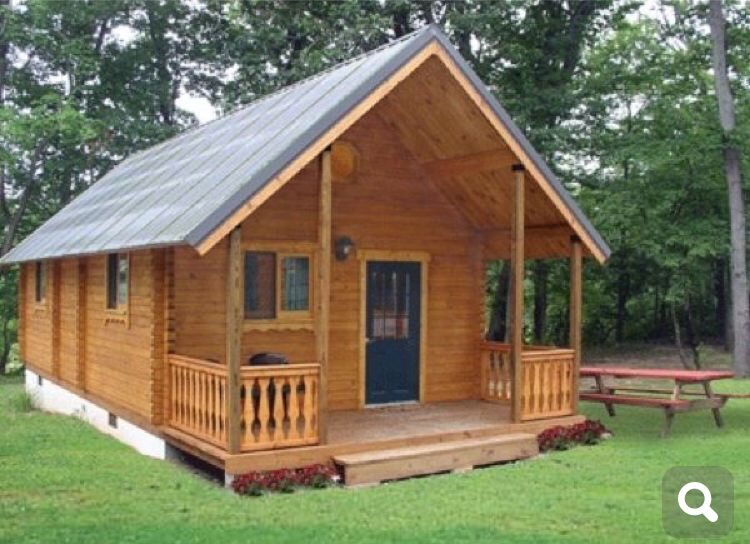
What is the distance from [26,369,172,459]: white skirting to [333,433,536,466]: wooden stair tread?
2416 mm

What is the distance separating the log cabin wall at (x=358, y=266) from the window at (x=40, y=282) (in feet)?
A: 24.0

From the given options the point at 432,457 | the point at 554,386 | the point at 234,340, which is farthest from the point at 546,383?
the point at 234,340

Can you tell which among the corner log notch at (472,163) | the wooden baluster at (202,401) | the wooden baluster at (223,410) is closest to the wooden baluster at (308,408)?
the wooden baluster at (223,410)

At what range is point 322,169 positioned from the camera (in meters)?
8.39

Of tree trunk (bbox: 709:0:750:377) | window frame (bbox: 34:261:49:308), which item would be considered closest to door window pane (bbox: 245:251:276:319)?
window frame (bbox: 34:261:49:308)

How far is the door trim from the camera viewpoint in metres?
11.3

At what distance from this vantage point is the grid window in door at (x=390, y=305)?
37.7ft

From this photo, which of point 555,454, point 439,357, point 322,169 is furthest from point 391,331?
point 322,169

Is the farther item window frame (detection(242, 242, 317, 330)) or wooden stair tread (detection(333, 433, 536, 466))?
window frame (detection(242, 242, 317, 330))

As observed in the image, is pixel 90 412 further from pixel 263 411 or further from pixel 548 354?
pixel 548 354

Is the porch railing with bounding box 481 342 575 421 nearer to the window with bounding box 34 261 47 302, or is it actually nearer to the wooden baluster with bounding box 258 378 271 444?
the wooden baluster with bounding box 258 378 271 444

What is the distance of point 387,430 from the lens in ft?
31.3

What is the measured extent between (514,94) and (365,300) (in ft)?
39.6

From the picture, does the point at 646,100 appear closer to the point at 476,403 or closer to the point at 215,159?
the point at 476,403
